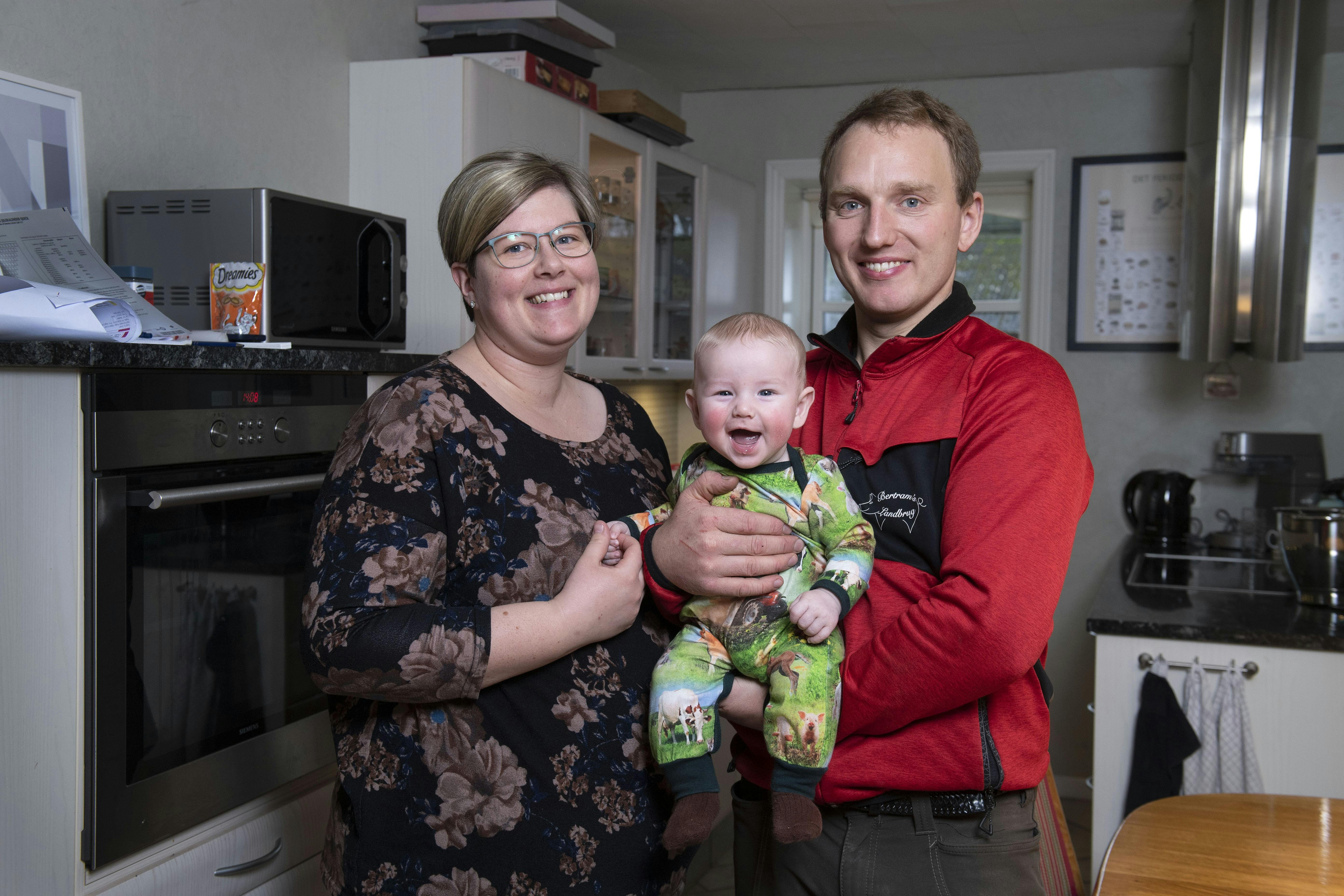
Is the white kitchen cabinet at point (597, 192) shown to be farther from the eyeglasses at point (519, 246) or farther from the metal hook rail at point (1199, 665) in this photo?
the metal hook rail at point (1199, 665)

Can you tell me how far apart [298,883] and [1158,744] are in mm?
1715

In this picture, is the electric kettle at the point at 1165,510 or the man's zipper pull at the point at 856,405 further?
the electric kettle at the point at 1165,510

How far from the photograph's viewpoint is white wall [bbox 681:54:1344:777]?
12.6 ft

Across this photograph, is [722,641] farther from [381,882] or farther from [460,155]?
[460,155]

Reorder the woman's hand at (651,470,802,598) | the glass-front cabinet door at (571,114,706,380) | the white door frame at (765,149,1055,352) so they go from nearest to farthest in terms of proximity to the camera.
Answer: the woman's hand at (651,470,802,598)
the glass-front cabinet door at (571,114,706,380)
the white door frame at (765,149,1055,352)

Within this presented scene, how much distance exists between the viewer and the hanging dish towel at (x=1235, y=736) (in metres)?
2.17

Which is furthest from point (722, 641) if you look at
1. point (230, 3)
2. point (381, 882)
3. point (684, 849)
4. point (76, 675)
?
point (230, 3)

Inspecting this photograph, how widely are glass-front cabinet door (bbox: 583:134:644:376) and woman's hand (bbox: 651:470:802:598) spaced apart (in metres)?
1.98

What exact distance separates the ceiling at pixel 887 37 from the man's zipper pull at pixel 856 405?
7.36ft

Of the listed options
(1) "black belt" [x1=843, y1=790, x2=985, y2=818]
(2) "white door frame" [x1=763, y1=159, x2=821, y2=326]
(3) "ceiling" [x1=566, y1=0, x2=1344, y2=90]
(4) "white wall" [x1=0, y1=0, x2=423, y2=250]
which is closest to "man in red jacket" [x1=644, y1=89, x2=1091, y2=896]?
(1) "black belt" [x1=843, y1=790, x2=985, y2=818]

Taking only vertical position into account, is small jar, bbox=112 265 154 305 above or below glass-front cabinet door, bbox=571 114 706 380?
below

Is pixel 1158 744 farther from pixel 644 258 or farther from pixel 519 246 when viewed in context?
pixel 644 258

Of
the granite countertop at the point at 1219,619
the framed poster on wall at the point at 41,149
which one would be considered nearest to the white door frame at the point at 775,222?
the granite countertop at the point at 1219,619

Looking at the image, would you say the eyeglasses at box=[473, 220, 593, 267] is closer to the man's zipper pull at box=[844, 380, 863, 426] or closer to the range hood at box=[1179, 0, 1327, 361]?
the man's zipper pull at box=[844, 380, 863, 426]
